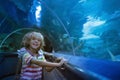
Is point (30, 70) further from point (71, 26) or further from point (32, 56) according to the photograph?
point (71, 26)

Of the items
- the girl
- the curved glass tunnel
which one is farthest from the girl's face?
the curved glass tunnel

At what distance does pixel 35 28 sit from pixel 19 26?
66 cm

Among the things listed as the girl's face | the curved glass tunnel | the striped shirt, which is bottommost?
the striped shirt

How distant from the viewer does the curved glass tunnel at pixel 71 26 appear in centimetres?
474

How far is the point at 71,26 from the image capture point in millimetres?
6691

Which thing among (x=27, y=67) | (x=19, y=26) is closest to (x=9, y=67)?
(x=27, y=67)

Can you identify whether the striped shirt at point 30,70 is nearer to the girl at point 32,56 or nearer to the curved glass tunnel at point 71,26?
the girl at point 32,56

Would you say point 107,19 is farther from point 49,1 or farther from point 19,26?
point 19,26

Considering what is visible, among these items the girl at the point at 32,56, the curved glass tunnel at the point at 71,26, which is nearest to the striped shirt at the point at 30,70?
the girl at the point at 32,56

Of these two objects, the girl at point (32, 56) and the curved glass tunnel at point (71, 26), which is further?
the curved glass tunnel at point (71, 26)

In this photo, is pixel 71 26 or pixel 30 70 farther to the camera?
pixel 71 26

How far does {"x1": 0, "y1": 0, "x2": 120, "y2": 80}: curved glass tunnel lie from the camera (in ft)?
15.5

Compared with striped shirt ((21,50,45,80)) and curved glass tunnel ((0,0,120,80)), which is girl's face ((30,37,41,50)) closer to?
striped shirt ((21,50,45,80))

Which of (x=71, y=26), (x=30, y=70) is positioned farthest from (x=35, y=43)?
(x=71, y=26)
